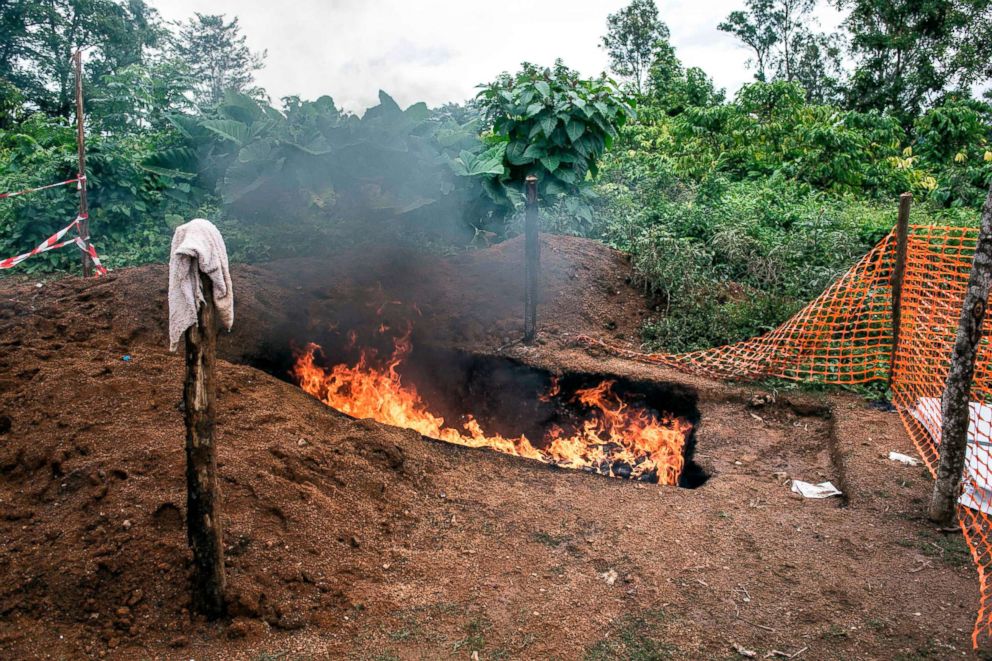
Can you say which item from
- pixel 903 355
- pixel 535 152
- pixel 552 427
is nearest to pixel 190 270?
pixel 552 427

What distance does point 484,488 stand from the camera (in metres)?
4.91

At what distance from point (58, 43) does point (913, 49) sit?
28.9 m

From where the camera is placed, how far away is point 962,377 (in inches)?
161

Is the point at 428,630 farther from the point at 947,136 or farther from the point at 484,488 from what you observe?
the point at 947,136

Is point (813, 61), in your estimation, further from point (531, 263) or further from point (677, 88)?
point (531, 263)

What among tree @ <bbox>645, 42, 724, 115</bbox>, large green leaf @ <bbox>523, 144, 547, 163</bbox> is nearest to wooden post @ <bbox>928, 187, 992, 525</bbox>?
large green leaf @ <bbox>523, 144, 547, 163</bbox>

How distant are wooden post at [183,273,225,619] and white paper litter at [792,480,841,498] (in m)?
4.01

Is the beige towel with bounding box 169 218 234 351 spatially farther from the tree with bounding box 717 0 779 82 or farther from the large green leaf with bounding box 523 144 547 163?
the tree with bounding box 717 0 779 82

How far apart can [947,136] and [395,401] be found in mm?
14876

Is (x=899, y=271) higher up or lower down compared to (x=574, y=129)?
lower down

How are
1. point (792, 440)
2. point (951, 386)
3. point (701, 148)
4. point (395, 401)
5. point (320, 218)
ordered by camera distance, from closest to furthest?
point (951, 386)
point (792, 440)
point (395, 401)
point (320, 218)
point (701, 148)

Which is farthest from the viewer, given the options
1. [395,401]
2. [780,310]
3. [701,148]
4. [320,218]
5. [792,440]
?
[701,148]

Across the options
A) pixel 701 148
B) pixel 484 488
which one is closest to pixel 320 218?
pixel 484 488

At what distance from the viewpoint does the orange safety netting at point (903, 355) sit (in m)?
4.94
